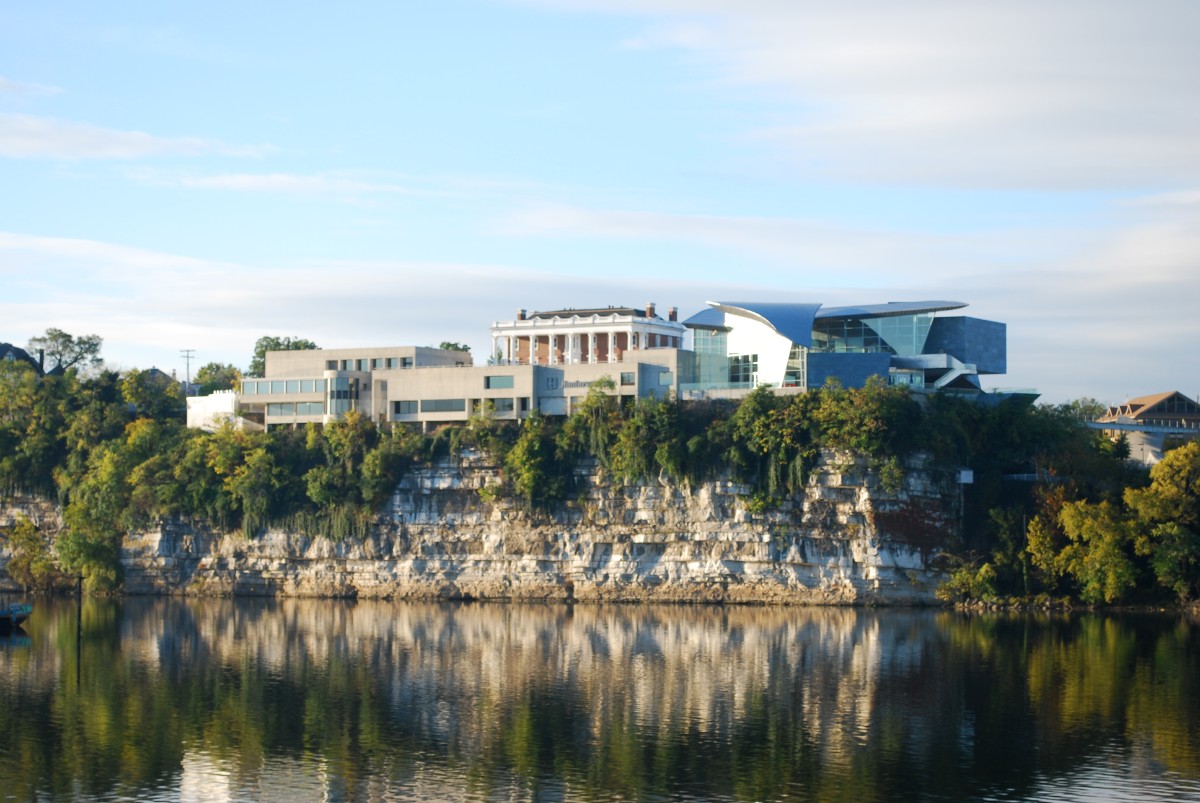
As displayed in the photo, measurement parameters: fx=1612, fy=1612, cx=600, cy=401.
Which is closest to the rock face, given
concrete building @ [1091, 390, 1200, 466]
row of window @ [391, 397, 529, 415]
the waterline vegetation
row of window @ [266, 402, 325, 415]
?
the waterline vegetation

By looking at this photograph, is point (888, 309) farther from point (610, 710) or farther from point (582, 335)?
point (610, 710)

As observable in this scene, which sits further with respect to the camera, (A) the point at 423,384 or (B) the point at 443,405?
(A) the point at 423,384

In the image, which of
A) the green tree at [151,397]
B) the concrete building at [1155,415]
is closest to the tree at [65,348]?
the green tree at [151,397]

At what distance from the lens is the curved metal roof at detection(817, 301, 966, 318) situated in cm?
11812

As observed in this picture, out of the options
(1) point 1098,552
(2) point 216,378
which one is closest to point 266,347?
(2) point 216,378

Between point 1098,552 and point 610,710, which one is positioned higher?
point 1098,552

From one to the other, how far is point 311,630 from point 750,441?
1252 inches

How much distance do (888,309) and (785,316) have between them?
27.0ft

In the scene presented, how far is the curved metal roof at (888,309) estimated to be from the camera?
118m

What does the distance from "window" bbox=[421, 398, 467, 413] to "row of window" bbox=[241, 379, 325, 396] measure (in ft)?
32.2

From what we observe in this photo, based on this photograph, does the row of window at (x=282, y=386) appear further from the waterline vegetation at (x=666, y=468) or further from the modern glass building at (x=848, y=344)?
the modern glass building at (x=848, y=344)

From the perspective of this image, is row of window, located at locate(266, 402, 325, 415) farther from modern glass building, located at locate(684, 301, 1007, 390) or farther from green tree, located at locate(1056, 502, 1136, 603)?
green tree, located at locate(1056, 502, 1136, 603)

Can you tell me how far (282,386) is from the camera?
127 m

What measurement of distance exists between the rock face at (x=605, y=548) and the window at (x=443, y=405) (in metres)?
5.81
